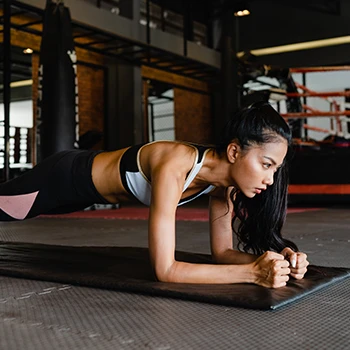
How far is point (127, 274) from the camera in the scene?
5.69 ft

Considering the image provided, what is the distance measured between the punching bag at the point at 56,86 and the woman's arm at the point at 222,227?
10.5ft

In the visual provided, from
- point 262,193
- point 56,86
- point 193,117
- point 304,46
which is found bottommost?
point 262,193

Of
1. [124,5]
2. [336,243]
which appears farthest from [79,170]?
[124,5]

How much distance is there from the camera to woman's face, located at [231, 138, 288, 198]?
144cm

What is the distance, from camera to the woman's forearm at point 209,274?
1.47 metres

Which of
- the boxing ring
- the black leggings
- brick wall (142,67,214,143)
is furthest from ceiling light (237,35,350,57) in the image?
the black leggings

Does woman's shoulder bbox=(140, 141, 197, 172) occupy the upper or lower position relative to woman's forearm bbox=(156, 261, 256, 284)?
upper

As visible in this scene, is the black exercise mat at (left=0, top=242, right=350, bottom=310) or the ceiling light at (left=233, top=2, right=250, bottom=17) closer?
the black exercise mat at (left=0, top=242, right=350, bottom=310)

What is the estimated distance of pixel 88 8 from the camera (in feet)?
25.2

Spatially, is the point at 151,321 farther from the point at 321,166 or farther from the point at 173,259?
the point at 321,166

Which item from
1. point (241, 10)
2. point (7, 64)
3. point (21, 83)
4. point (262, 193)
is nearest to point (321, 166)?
point (241, 10)

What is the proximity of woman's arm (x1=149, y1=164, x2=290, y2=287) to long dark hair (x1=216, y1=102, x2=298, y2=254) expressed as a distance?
0.22 m

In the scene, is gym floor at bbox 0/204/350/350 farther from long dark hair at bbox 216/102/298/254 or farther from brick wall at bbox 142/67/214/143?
brick wall at bbox 142/67/214/143

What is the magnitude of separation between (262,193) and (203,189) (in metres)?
0.19
